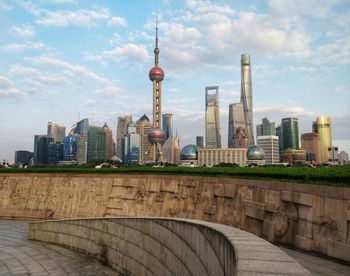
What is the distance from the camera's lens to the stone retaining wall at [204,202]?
9.32 meters

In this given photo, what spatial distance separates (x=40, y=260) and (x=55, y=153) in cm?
18191

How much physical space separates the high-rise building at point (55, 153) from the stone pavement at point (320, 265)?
185 meters

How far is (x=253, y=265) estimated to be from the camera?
4.50m

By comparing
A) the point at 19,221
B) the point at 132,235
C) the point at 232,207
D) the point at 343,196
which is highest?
the point at 343,196

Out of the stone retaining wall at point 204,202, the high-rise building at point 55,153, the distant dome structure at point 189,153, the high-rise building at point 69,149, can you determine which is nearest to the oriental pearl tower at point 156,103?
the distant dome structure at point 189,153

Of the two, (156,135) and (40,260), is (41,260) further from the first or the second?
(156,135)

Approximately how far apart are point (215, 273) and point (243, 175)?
8528 millimetres

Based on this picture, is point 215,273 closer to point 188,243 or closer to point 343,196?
point 188,243

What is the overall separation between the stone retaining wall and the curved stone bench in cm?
332

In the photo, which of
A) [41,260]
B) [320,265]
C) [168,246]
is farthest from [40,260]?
[320,265]

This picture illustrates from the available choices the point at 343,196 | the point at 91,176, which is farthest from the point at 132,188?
the point at 343,196

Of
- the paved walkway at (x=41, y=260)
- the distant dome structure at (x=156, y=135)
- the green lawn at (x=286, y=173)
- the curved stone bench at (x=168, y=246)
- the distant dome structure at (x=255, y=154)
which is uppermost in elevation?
the distant dome structure at (x=156, y=135)

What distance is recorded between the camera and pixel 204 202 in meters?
Result: 16.3

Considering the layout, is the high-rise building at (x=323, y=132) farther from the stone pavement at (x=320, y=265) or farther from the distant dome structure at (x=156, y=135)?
the stone pavement at (x=320, y=265)
